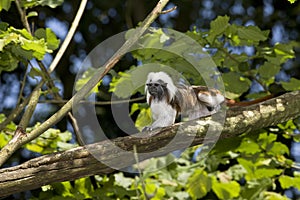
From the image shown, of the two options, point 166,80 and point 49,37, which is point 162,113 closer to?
point 166,80

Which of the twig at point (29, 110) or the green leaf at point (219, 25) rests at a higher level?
the green leaf at point (219, 25)

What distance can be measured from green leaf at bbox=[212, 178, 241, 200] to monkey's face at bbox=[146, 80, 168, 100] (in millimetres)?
818

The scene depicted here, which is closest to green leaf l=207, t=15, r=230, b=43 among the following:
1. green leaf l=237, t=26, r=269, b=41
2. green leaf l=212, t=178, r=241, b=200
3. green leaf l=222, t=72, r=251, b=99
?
green leaf l=237, t=26, r=269, b=41

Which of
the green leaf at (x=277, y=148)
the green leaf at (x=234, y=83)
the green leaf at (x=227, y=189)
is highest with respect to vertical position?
the green leaf at (x=234, y=83)

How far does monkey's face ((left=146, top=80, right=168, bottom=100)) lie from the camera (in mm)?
1803

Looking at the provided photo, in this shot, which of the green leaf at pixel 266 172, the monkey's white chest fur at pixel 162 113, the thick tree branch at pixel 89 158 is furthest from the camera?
the green leaf at pixel 266 172

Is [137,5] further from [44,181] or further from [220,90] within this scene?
[44,181]

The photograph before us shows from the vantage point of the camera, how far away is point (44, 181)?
1.67m

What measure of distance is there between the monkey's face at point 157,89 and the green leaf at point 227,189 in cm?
82

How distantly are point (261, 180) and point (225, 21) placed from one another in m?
0.81

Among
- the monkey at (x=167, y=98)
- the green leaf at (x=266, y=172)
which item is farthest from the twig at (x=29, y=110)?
the green leaf at (x=266, y=172)

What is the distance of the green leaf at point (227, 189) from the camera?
2.46m

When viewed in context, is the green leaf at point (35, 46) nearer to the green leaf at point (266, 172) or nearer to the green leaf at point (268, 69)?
the green leaf at point (268, 69)

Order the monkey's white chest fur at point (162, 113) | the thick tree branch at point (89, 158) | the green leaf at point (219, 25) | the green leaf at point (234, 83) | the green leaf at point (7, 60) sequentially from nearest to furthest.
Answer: the thick tree branch at point (89, 158)
the monkey's white chest fur at point (162, 113)
the green leaf at point (7, 60)
the green leaf at point (219, 25)
the green leaf at point (234, 83)
